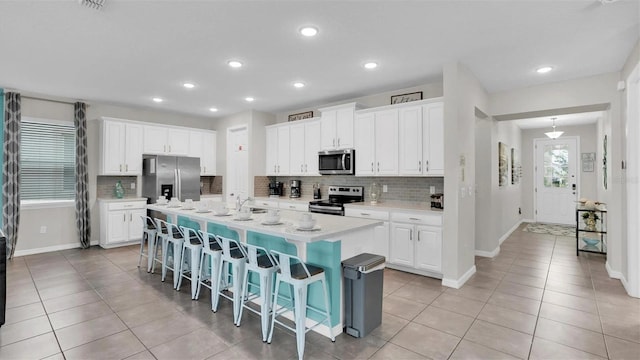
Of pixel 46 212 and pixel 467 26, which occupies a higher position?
pixel 467 26

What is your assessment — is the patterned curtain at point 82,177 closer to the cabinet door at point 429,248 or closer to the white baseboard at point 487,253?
the cabinet door at point 429,248

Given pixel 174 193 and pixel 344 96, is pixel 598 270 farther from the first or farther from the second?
pixel 174 193

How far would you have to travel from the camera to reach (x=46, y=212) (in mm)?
5312

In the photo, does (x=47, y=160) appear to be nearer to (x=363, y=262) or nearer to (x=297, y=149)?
(x=297, y=149)

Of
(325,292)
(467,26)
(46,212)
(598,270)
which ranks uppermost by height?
(467,26)

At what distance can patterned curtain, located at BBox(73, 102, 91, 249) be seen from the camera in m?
5.48

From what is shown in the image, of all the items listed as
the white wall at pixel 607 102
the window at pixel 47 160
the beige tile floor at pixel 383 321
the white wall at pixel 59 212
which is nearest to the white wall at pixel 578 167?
the white wall at pixel 607 102

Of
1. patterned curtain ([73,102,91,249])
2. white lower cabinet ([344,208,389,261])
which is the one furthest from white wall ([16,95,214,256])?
white lower cabinet ([344,208,389,261])

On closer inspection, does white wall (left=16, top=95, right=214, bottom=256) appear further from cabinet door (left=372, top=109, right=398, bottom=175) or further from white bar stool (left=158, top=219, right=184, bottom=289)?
cabinet door (left=372, top=109, right=398, bottom=175)

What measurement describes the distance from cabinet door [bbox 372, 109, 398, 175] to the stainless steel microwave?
44 centimetres

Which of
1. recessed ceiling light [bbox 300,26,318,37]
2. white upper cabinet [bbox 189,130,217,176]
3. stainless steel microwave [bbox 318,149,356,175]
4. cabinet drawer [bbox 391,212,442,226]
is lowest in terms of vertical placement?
cabinet drawer [bbox 391,212,442,226]

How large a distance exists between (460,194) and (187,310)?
3296mm

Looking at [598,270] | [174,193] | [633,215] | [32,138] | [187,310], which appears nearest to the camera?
[187,310]

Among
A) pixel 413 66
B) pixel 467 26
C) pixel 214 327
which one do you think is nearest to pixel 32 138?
pixel 214 327
